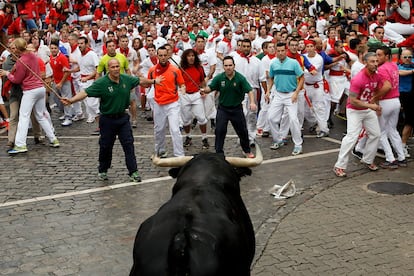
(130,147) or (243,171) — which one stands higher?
(243,171)

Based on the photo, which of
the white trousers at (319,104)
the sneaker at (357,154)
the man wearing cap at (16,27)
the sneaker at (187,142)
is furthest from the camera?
the man wearing cap at (16,27)

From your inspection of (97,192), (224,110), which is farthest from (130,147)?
(224,110)

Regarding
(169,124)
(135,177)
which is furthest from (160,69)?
(135,177)

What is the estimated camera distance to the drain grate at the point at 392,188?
31.1 ft

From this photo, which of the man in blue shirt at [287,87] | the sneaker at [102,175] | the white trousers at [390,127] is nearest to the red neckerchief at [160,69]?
the man in blue shirt at [287,87]

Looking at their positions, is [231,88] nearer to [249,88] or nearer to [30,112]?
[249,88]

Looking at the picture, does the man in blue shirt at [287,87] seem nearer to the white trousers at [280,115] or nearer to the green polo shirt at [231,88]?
the white trousers at [280,115]

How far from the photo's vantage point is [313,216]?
8.51m

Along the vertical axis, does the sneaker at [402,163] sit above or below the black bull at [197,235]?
below

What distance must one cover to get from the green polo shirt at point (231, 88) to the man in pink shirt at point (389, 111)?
2338 millimetres

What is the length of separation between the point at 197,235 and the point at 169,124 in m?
7.36

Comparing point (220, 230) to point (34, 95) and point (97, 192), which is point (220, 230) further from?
point (34, 95)

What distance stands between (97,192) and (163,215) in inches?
215

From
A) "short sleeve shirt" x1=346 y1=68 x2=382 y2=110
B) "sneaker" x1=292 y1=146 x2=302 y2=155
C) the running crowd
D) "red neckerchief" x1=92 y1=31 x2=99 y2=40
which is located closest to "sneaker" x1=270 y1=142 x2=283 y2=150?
the running crowd
